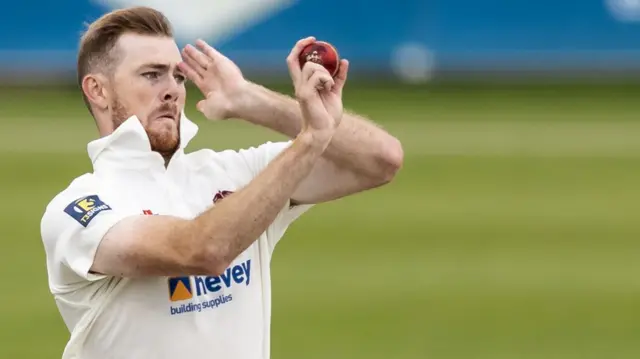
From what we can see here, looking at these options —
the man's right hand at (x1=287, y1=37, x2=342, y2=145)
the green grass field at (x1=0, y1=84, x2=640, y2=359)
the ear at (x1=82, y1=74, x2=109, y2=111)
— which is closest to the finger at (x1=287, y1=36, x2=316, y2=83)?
the man's right hand at (x1=287, y1=37, x2=342, y2=145)

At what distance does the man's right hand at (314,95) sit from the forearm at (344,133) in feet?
2.23

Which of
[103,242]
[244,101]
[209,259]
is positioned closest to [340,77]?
[244,101]

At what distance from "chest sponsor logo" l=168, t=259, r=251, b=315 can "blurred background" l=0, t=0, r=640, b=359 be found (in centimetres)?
512

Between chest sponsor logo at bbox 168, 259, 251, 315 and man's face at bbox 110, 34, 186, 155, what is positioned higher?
man's face at bbox 110, 34, 186, 155

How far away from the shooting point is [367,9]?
79.7ft

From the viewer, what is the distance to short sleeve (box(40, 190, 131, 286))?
546 centimetres

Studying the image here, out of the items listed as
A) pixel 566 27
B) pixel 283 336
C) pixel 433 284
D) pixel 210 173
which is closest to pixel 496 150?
pixel 566 27

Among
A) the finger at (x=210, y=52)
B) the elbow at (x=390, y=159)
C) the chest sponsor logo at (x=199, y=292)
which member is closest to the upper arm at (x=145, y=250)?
the chest sponsor logo at (x=199, y=292)

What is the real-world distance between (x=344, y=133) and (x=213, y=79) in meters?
0.56

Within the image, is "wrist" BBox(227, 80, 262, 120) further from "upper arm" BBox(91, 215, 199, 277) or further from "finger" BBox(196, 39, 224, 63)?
"upper arm" BBox(91, 215, 199, 277)

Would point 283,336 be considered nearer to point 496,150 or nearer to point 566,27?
point 496,150

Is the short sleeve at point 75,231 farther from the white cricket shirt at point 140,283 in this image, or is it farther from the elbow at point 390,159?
the elbow at point 390,159

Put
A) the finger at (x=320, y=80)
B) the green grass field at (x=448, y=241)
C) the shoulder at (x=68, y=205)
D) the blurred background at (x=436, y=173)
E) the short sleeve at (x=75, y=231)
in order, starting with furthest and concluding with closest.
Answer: the blurred background at (x=436, y=173) → the green grass field at (x=448, y=241) → the shoulder at (x=68, y=205) → the short sleeve at (x=75, y=231) → the finger at (x=320, y=80)

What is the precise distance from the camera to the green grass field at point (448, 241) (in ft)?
37.2
